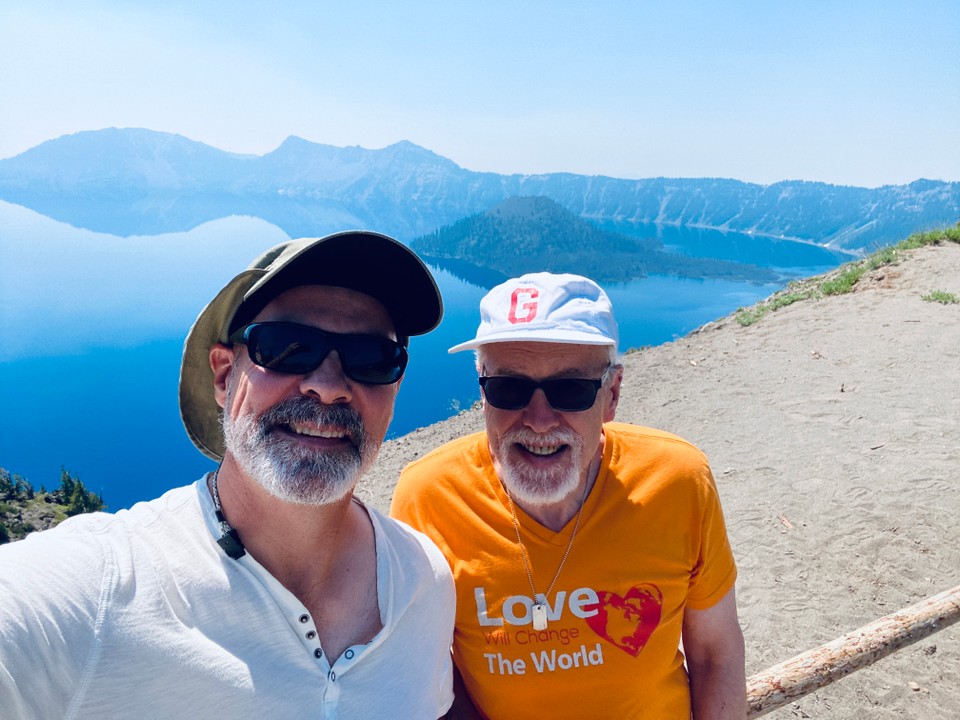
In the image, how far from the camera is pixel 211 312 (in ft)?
5.36

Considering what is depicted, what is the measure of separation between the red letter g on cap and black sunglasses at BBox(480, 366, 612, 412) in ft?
→ 0.69

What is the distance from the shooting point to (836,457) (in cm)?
712

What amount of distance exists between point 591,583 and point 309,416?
1059 mm

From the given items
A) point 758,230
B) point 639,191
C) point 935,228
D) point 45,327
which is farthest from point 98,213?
point 935,228

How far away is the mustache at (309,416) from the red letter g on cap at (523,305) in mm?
661

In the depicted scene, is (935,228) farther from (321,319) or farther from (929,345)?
(321,319)

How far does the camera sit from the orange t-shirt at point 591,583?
A: 5.65ft

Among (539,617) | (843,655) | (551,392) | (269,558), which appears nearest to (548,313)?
(551,392)

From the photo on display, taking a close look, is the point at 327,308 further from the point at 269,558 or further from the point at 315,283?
the point at 269,558

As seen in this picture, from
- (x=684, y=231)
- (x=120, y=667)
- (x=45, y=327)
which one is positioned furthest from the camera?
(x=684, y=231)

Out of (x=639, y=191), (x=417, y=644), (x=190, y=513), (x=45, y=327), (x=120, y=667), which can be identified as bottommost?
(x=45, y=327)

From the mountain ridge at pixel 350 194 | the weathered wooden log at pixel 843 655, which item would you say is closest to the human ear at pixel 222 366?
the weathered wooden log at pixel 843 655

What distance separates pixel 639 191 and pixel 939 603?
6445 inches

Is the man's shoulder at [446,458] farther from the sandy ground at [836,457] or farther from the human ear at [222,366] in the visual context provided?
the sandy ground at [836,457]
